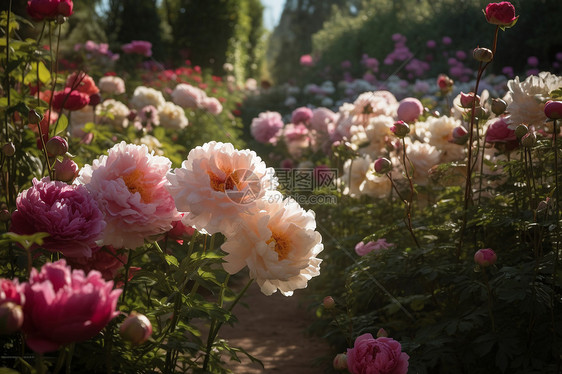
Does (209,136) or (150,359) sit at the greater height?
(209,136)

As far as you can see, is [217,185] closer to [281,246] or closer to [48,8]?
[281,246]

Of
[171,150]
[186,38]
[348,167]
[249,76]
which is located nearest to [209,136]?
[171,150]

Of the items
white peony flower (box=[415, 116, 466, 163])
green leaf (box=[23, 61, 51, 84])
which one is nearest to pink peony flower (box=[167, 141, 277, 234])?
green leaf (box=[23, 61, 51, 84])

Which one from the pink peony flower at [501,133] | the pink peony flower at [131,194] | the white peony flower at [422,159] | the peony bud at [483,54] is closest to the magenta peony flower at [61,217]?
the pink peony flower at [131,194]

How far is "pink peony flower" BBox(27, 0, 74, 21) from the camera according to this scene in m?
1.75

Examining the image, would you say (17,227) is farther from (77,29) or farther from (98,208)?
(77,29)

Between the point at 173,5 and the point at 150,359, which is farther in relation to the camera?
the point at 173,5

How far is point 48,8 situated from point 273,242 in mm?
1073

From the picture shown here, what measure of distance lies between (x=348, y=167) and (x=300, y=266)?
67.3 inches

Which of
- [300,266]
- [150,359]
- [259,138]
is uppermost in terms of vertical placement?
[259,138]

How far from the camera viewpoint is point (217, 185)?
1229 mm

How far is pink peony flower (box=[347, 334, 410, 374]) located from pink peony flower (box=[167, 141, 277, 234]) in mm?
386

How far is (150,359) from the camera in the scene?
5.12ft

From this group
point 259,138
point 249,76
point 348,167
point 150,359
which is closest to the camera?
point 150,359
